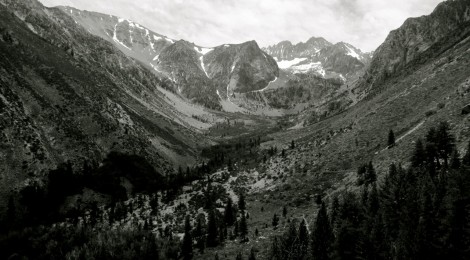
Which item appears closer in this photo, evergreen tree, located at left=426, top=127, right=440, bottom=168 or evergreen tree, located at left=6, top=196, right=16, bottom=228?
evergreen tree, located at left=426, top=127, right=440, bottom=168

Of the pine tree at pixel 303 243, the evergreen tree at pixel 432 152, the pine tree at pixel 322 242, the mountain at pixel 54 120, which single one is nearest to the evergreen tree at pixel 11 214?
the mountain at pixel 54 120

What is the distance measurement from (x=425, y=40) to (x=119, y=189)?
183833 millimetres

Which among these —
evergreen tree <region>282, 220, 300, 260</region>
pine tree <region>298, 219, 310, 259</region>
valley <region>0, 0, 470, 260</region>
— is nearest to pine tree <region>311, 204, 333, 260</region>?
valley <region>0, 0, 470, 260</region>

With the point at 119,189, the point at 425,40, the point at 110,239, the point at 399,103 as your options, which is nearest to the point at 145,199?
the point at 119,189

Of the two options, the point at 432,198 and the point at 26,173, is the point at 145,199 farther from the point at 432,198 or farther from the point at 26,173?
the point at 432,198

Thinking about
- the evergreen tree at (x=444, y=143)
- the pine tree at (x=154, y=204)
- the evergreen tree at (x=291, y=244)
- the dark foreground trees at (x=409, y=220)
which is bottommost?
the pine tree at (x=154, y=204)

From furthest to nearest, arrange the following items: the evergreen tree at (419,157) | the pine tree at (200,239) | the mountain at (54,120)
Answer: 1. the mountain at (54,120)
2. the pine tree at (200,239)
3. the evergreen tree at (419,157)

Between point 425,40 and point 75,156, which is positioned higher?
point 425,40

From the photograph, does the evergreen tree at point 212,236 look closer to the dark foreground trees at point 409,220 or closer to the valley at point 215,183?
the valley at point 215,183

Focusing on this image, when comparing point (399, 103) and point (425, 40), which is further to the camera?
point (425, 40)

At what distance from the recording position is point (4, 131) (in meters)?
86.8

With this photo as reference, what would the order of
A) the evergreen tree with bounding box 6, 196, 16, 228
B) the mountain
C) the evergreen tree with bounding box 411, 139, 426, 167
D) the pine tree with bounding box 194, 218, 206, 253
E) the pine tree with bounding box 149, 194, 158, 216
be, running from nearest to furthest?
the evergreen tree with bounding box 411, 139, 426, 167
the pine tree with bounding box 194, 218, 206, 253
the evergreen tree with bounding box 6, 196, 16, 228
the pine tree with bounding box 149, 194, 158, 216
the mountain

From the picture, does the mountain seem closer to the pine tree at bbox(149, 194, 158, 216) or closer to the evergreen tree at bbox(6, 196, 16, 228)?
the evergreen tree at bbox(6, 196, 16, 228)

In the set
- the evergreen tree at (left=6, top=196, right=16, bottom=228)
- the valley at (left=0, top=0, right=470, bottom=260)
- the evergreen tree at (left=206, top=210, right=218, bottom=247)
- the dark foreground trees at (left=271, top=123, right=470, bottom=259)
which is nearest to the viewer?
the dark foreground trees at (left=271, top=123, right=470, bottom=259)
